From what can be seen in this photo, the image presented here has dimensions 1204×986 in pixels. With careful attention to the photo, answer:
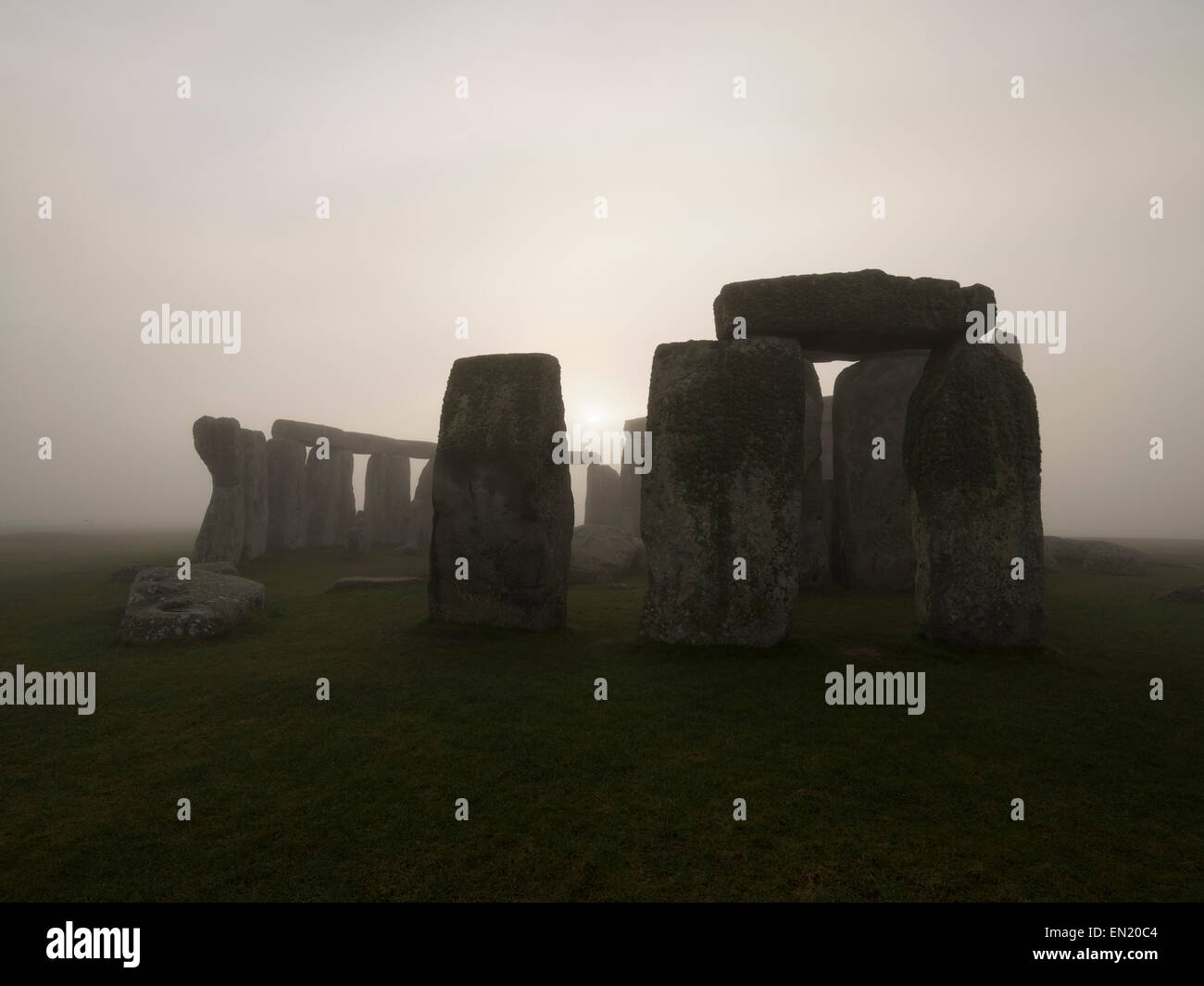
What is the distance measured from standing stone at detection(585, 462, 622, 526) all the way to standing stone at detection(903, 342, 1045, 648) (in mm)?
13538

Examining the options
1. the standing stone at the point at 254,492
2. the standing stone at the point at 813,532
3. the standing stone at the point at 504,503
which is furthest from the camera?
the standing stone at the point at 254,492

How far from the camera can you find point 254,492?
13859mm

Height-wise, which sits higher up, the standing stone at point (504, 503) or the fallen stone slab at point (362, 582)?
the standing stone at point (504, 503)

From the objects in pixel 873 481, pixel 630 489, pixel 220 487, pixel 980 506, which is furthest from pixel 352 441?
pixel 980 506

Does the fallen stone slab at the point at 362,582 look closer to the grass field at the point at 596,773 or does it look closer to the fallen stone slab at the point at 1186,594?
the grass field at the point at 596,773

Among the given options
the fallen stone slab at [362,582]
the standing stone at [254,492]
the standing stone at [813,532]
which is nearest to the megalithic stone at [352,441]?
the standing stone at [254,492]

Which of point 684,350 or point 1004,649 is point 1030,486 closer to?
point 1004,649

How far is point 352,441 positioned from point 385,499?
72.7 inches

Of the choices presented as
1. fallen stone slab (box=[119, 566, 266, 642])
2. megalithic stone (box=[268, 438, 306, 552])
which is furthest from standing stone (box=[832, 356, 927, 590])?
megalithic stone (box=[268, 438, 306, 552])

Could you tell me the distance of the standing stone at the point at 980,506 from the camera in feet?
19.0

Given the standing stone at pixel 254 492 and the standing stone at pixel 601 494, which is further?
the standing stone at pixel 601 494

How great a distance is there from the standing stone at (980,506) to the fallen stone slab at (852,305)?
0.44m

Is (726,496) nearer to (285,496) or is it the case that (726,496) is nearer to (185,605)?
(185,605)
